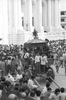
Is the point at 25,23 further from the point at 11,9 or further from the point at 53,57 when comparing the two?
the point at 53,57

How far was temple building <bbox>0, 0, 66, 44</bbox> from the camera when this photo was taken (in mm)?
37125

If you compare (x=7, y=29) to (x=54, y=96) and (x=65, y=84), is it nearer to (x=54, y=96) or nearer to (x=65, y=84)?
(x=65, y=84)

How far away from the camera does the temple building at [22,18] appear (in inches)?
1462

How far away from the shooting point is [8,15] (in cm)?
4078

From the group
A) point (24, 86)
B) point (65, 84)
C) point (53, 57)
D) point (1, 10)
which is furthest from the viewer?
point (1, 10)

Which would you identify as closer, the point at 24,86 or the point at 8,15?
the point at 24,86

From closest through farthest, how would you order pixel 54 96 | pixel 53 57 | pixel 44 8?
1. pixel 54 96
2. pixel 53 57
3. pixel 44 8

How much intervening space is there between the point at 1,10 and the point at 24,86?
28492 mm

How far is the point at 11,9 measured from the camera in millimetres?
41031

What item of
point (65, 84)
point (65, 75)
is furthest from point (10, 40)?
point (65, 84)

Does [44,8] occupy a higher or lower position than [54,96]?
higher

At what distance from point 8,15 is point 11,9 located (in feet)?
3.53

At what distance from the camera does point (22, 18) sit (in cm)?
4894

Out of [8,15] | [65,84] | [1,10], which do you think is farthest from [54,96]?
[8,15]
